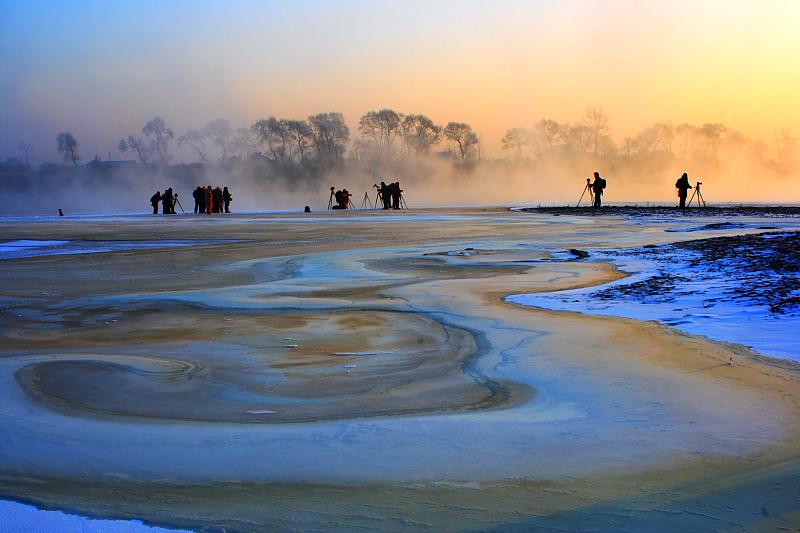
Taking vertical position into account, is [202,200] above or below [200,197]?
below

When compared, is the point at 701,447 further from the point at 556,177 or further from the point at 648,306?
the point at 556,177

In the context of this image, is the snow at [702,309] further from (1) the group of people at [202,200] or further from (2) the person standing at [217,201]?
(2) the person standing at [217,201]

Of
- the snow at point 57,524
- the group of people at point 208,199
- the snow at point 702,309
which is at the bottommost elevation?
the snow at point 57,524

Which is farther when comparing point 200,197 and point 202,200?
point 200,197

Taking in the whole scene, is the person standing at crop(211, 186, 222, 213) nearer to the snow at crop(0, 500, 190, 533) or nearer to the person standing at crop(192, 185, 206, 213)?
the person standing at crop(192, 185, 206, 213)

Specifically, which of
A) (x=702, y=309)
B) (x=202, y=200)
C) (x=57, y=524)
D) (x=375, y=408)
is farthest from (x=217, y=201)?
(x=57, y=524)

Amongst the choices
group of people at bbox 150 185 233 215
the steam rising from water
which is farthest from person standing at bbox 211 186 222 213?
the steam rising from water

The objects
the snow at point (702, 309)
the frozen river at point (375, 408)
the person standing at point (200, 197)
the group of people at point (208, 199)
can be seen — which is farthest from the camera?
the person standing at point (200, 197)

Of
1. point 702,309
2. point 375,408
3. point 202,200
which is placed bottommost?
point 375,408

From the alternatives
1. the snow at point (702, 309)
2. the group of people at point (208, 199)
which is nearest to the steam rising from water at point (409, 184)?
the group of people at point (208, 199)

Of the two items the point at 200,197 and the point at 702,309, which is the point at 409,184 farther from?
the point at 702,309

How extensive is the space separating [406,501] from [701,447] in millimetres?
1406

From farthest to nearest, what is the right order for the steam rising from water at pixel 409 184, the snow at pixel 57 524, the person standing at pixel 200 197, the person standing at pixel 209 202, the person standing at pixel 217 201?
the steam rising from water at pixel 409 184 < the person standing at pixel 217 201 < the person standing at pixel 200 197 < the person standing at pixel 209 202 < the snow at pixel 57 524

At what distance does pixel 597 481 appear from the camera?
116 inches
